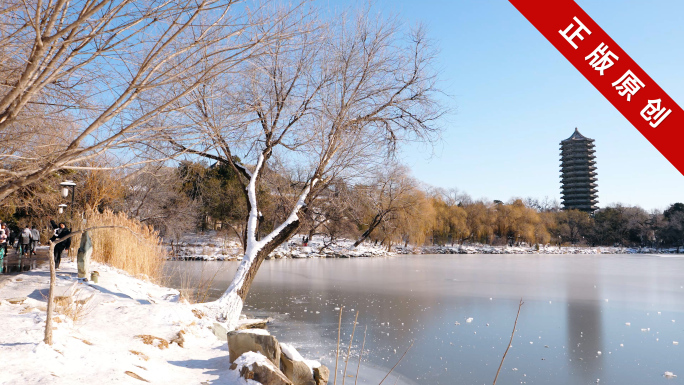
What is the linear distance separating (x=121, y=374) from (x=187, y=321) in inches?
78.6

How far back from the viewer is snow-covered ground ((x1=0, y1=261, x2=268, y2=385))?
11.5 ft

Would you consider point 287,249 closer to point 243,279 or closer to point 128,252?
point 128,252

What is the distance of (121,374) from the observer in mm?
3637

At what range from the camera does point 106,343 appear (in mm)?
4406

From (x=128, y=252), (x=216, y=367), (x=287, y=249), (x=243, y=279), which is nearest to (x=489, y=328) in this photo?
(x=243, y=279)

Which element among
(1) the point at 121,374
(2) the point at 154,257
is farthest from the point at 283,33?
(2) the point at 154,257

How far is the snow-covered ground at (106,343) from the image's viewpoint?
3.51m

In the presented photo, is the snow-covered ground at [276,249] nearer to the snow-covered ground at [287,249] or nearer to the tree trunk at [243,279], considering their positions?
the snow-covered ground at [287,249]

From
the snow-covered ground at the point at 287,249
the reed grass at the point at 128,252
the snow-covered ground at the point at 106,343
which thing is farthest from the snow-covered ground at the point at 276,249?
the snow-covered ground at the point at 106,343

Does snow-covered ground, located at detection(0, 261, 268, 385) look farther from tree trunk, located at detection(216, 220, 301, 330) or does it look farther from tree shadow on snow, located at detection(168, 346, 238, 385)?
tree trunk, located at detection(216, 220, 301, 330)

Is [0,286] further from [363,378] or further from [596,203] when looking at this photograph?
[596,203]

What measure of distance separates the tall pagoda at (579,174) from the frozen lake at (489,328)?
73359 millimetres

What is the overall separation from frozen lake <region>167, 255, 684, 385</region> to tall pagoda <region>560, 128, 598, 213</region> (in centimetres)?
7336

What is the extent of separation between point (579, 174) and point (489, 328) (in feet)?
273
